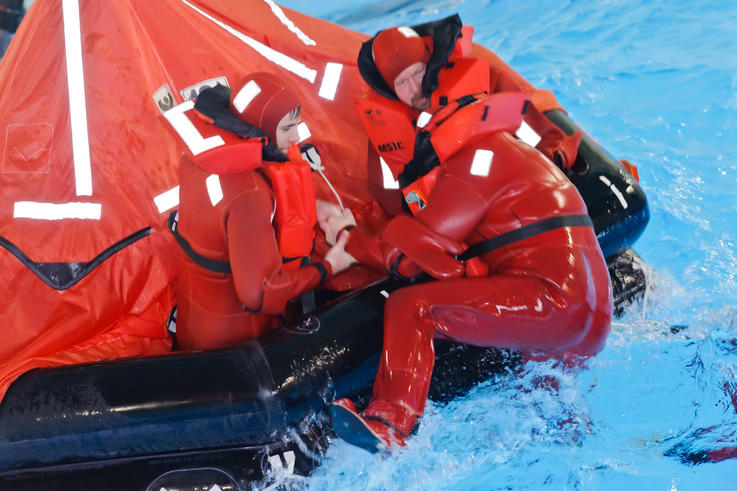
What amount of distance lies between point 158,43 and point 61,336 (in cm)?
120

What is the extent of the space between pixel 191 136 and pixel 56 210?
805 millimetres

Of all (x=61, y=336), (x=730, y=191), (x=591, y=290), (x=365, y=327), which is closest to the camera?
(x=591, y=290)

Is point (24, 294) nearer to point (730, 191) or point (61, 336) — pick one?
point (61, 336)

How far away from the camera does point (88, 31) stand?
2.59 meters

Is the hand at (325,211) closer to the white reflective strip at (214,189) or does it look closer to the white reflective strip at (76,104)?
the white reflective strip at (214,189)

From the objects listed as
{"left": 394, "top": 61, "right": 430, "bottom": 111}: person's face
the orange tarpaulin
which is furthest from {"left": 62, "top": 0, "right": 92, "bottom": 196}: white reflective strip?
{"left": 394, "top": 61, "right": 430, "bottom": 111}: person's face

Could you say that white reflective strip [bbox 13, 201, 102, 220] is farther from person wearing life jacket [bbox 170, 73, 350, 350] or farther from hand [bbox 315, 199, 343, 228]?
hand [bbox 315, 199, 343, 228]

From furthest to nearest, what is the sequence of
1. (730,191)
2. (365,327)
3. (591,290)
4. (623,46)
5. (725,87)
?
1. (623,46)
2. (725,87)
3. (730,191)
4. (365,327)
5. (591,290)

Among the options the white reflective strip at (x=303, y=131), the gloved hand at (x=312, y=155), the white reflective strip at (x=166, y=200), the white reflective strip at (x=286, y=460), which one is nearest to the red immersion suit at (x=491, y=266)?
the white reflective strip at (x=286, y=460)

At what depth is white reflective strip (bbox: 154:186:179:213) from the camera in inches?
104

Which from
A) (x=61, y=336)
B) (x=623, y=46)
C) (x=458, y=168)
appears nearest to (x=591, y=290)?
(x=458, y=168)

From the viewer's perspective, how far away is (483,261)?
212 cm

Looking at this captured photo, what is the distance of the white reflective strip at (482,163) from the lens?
200cm

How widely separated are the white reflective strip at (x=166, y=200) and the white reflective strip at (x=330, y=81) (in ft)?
2.82
